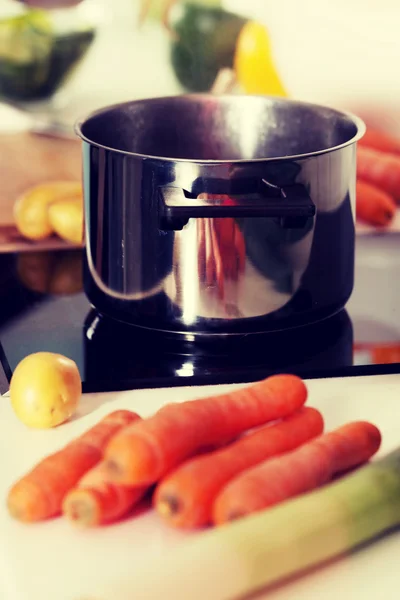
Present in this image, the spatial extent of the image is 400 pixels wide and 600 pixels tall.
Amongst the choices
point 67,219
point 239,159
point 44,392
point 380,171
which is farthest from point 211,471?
point 380,171

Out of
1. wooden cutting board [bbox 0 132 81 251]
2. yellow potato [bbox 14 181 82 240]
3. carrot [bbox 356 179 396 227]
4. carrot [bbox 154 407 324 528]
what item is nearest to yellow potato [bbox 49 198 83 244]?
yellow potato [bbox 14 181 82 240]

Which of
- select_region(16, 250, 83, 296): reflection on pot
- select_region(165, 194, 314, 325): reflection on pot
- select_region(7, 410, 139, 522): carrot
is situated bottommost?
select_region(16, 250, 83, 296): reflection on pot

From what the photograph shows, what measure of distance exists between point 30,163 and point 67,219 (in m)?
0.43

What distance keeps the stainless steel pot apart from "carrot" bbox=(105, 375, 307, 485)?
6.7 inches

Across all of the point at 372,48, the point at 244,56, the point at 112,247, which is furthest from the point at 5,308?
the point at 372,48

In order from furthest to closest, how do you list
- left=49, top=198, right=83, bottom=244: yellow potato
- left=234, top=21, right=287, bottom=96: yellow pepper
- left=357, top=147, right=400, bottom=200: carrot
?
left=234, top=21, right=287, bottom=96: yellow pepper → left=357, top=147, right=400, bottom=200: carrot → left=49, top=198, right=83, bottom=244: yellow potato

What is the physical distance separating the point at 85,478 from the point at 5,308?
480 millimetres

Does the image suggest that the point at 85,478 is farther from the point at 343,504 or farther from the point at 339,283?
the point at 339,283

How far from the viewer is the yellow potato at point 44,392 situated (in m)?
0.84

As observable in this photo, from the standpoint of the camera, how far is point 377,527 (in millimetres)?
676

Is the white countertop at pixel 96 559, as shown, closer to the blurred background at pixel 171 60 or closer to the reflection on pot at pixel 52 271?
the reflection on pot at pixel 52 271

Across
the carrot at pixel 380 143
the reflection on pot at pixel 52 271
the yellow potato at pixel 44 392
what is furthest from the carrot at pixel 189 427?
the carrot at pixel 380 143

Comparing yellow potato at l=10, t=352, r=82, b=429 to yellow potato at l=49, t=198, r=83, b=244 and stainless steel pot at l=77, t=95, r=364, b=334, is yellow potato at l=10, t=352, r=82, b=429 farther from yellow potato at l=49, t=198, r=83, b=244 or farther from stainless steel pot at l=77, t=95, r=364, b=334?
yellow potato at l=49, t=198, r=83, b=244

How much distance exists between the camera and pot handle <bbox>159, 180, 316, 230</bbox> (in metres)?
0.89
